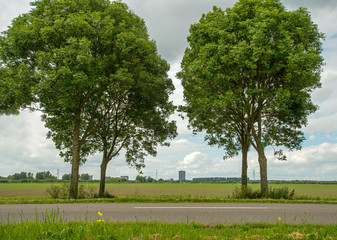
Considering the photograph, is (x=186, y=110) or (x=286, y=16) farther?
(x=186, y=110)

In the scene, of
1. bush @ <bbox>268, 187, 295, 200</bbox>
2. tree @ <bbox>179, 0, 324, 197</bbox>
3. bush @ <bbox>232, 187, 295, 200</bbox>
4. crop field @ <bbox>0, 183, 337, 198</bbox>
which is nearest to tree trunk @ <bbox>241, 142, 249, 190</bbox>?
crop field @ <bbox>0, 183, 337, 198</bbox>

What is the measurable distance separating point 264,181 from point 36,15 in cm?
2001

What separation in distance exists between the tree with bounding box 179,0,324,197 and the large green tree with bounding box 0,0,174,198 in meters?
4.14

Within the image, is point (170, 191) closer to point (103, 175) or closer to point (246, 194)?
point (103, 175)

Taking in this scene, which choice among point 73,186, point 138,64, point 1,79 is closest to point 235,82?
point 138,64

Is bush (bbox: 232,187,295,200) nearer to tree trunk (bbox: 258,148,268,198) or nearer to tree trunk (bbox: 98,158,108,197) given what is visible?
tree trunk (bbox: 258,148,268,198)

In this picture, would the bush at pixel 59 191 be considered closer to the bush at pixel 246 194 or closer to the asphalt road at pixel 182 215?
the asphalt road at pixel 182 215

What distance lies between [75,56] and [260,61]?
11.6m

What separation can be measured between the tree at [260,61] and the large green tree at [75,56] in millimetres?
4138

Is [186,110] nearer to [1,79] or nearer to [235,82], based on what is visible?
[235,82]

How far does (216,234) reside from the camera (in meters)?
5.18

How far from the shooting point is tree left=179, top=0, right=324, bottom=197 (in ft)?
51.3

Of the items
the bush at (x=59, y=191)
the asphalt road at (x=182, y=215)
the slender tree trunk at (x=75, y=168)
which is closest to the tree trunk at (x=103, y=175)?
the slender tree trunk at (x=75, y=168)

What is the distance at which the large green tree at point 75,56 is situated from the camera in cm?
1548
